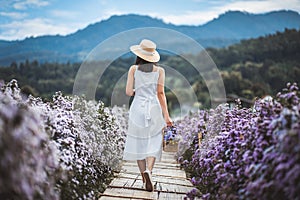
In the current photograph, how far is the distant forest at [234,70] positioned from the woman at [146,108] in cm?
2547

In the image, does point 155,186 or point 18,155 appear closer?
point 18,155

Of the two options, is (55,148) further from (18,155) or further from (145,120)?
(145,120)

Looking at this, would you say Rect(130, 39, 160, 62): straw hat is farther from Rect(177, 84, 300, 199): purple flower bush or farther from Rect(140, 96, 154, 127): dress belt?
Rect(177, 84, 300, 199): purple flower bush

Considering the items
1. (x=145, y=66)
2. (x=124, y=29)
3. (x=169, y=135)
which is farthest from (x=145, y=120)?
(x=124, y=29)

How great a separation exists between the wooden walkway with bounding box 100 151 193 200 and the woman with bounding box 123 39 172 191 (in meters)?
0.25

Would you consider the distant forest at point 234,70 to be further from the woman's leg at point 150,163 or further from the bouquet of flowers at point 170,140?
the woman's leg at point 150,163

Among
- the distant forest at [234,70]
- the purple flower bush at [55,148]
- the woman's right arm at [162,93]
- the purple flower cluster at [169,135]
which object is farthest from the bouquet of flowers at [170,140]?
the distant forest at [234,70]

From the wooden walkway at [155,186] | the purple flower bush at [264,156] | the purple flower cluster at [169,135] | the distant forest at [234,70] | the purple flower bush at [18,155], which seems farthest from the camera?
the distant forest at [234,70]

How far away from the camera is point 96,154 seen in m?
4.88

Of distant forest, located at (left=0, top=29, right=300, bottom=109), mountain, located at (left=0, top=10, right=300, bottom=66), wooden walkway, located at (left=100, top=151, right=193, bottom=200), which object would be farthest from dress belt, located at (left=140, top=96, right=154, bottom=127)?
mountain, located at (left=0, top=10, right=300, bottom=66)

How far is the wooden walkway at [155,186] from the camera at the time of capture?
398cm

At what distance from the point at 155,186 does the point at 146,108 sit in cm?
84

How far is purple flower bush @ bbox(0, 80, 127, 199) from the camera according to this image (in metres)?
1.96

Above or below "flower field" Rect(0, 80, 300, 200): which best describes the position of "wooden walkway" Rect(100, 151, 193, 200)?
below
